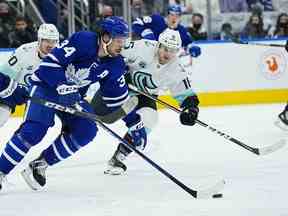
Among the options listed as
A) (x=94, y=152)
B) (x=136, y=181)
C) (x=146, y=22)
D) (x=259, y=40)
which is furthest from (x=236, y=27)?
(x=136, y=181)

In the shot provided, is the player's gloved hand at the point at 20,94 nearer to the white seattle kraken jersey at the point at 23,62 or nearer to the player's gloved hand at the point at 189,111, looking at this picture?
the white seattle kraken jersey at the point at 23,62

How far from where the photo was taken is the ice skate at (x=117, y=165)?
4.47 m


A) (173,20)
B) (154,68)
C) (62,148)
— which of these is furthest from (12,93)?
(173,20)

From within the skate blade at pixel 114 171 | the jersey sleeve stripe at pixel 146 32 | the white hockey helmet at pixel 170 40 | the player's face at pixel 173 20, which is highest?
the white hockey helmet at pixel 170 40

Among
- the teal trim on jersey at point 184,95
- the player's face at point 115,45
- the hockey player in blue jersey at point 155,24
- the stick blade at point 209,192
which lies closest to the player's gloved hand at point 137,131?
the teal trim on jersey at point 184,95

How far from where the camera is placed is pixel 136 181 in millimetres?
4199

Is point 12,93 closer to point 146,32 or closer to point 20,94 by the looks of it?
point 20,94

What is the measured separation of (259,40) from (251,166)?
149 inches

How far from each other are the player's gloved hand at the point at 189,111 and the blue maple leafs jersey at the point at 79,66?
1.37ft

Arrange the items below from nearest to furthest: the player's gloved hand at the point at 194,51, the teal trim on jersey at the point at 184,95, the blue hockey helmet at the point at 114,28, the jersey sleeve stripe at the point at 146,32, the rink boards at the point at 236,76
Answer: the blue hockey helmet at the point at 114,28
the teal trim on jersey at the point at 184,95
the jersey sleeve stripe at the point at 146,32
the player's gloved hand at the point at 194,51
the rink boards at the point at 236,76

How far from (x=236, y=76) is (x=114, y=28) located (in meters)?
4.46

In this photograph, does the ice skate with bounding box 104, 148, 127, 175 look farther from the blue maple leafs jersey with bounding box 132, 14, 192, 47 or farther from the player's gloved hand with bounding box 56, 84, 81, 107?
the blue maple leafs jersey with bounding box 132, 14, 192, 47

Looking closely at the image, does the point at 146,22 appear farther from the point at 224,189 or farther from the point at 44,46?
the point at 224,189

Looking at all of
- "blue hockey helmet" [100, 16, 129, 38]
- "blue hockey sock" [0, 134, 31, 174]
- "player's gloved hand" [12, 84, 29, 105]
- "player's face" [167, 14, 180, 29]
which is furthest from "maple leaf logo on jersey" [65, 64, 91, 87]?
"player's face" [167, 14, 180, 29]
